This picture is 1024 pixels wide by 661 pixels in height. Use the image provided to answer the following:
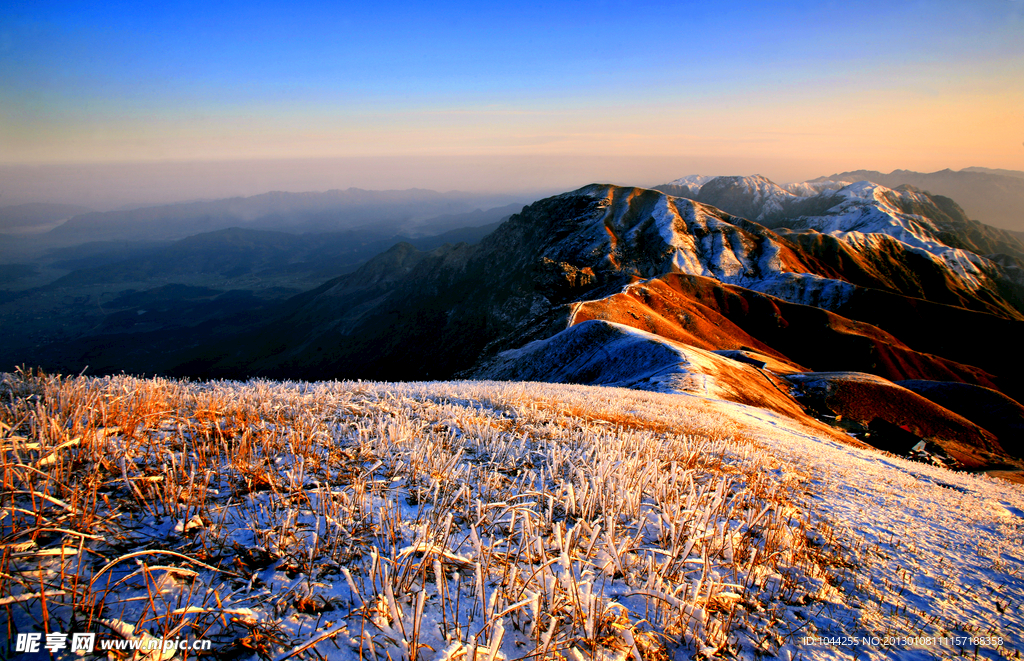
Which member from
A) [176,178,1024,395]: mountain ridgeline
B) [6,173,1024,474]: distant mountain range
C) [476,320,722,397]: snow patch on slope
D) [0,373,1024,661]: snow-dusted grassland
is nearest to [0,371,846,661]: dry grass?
[0,373,1024,661]: snow-dusted grassland

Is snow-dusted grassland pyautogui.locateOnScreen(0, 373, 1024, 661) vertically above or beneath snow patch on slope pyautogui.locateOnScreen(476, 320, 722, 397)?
above

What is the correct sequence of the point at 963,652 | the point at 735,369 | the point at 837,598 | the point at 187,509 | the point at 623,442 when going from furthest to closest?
1. the point at 735,369
2. the point at 623,442
3. the point at 837,598
4. the point at 963,652
5. the point at 187,509

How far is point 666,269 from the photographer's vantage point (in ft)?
263

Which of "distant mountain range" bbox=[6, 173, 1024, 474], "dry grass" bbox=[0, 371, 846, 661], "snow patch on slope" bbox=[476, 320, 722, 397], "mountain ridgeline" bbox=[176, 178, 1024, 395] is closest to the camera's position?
"dry grass" bbox=[0, 371, 846, 661]

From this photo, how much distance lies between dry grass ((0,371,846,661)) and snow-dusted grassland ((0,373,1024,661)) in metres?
0.02

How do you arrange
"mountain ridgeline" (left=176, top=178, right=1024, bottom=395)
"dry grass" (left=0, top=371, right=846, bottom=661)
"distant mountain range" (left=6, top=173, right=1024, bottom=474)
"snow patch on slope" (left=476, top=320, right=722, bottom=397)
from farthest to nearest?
"mountain ridgeline" (left=176, top=178, right=1024, bottom=395) → "distant mountain range" (left=6, top=173, right=1024, bottom=474) → "snow patch on slope" (left=476, top=320, right=722, bottom=397) → "dry grass" (left=0, top=371, right=846, bottom=661)

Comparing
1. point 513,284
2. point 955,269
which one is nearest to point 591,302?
point 513,284

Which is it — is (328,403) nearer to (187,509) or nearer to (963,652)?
(187,509)

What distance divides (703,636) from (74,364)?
169840mm

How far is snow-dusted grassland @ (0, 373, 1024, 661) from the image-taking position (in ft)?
7.37

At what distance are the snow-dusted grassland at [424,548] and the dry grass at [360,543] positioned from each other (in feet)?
0.06

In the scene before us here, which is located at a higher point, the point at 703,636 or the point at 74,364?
the point at 703,636

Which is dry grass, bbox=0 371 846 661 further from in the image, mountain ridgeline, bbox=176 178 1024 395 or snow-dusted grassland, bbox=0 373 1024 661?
mountain ridgeline, bbox=176 178 1024 395

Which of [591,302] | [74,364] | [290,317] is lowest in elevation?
[74,364]
